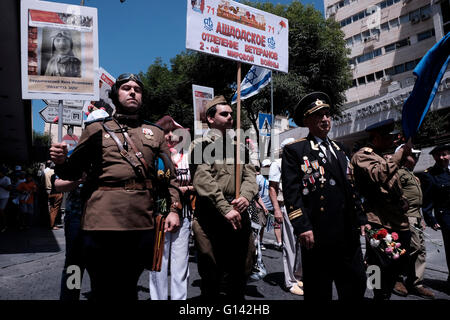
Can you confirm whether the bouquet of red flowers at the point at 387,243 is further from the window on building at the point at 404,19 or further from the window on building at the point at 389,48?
the window on building at the point at 389,48

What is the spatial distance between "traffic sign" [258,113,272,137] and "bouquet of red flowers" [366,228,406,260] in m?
7.04

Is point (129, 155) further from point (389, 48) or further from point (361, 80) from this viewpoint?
point (361, 80)

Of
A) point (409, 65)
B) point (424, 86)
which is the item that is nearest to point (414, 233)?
point (424, 86)

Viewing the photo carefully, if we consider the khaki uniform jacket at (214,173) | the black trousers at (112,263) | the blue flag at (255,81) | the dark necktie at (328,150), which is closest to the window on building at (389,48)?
the blue flag at (255,81)

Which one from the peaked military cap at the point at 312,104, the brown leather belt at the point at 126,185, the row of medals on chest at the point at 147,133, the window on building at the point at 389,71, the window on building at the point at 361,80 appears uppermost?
the window on building at the point at 389,71

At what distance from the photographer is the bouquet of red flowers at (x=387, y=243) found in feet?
11.3

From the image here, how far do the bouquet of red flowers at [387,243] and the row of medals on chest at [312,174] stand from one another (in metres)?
1.13

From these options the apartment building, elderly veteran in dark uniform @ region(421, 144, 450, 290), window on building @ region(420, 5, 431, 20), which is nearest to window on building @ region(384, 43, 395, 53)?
the apartment building

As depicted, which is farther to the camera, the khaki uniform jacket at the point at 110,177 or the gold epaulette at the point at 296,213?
the gold epaulette at the point at 296,213

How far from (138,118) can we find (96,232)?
0.90 meters

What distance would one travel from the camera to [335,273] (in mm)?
2666

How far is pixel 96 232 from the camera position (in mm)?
2260

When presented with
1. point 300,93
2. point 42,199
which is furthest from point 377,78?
point 42,199

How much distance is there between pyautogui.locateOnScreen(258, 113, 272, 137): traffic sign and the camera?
10.5 metres
